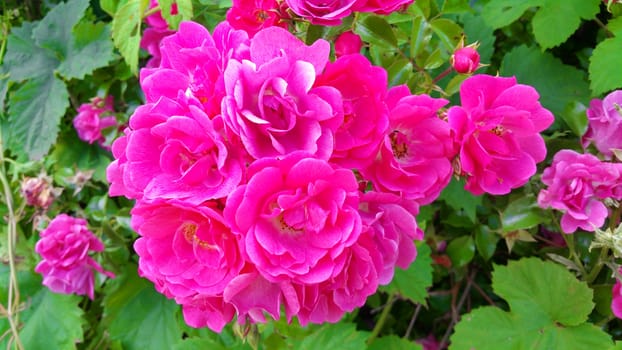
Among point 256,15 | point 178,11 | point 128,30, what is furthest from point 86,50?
point 256,15

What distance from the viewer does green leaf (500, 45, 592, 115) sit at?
1.13m

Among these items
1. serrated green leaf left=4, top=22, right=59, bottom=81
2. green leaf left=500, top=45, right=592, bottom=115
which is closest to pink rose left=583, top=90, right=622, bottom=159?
green leaf left=500, top=45, right=592, bottom=115

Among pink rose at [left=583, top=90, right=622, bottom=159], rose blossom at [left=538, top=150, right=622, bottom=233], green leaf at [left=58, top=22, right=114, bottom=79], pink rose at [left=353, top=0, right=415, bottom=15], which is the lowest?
green leaf at [left=58, top=22, right=114, bottom=79]

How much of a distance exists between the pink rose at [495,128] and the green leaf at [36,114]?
1032mm

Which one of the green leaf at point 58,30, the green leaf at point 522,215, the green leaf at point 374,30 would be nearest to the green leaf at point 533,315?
the green leaf at point 522,215

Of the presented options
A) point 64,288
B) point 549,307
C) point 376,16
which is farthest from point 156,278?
point 549,307

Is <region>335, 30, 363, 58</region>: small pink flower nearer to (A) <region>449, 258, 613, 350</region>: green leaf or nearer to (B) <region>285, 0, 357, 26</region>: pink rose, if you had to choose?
(B) <region>285, 0, 357, 26</region>: pink rose

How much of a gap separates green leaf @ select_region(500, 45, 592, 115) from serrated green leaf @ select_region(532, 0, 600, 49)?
0.32 ft

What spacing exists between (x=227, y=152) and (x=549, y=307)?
0.76 m

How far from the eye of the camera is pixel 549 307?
105cm

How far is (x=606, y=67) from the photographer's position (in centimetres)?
97

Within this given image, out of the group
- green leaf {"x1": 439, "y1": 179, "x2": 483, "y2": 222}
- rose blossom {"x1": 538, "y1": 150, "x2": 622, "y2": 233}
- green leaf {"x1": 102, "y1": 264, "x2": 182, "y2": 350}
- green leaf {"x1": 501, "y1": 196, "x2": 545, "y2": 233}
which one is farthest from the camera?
green leaf {"x1": 102, "y1": 264, "x2": 182, "y2": 350}

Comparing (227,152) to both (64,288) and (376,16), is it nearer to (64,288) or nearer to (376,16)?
(376,16)

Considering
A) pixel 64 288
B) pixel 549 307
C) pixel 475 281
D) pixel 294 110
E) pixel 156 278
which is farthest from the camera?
pixel 475 281
